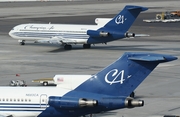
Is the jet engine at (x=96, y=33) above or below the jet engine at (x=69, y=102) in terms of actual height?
above

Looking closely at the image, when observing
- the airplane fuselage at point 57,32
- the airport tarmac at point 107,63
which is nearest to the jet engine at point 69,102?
the airport tarmac at point 107,63

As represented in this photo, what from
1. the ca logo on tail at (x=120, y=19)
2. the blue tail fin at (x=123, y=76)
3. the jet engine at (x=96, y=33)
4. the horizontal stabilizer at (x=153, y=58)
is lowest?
the blue tail fin at (x=123, y=76)

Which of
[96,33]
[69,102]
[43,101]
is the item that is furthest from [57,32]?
[69,102]

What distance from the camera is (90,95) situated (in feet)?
94.9

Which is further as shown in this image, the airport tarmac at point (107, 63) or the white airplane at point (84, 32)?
the white airplane at point (84, 32)

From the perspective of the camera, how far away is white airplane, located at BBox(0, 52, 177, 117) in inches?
1095

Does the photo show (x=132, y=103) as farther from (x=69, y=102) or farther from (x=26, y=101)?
(x=26, y=101)

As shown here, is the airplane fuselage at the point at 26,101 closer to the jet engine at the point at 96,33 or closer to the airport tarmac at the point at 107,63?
the airport tarmac at the point at 107,63

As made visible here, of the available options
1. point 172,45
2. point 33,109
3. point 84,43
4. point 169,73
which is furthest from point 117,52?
point 33,109

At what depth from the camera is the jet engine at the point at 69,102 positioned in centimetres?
2828

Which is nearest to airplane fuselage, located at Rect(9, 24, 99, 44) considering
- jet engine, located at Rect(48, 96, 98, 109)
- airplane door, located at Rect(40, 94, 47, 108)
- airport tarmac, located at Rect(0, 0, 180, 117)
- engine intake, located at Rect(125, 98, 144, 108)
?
airport tarmac, located at Rect(0, 0, 180, 117)

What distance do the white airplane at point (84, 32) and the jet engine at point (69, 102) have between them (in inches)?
1500

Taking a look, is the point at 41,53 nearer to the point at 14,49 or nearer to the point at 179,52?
the point at 14,49

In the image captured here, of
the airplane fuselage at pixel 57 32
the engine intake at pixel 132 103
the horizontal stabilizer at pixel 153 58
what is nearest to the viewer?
the horizontal stabilizer at pixel 153 58
